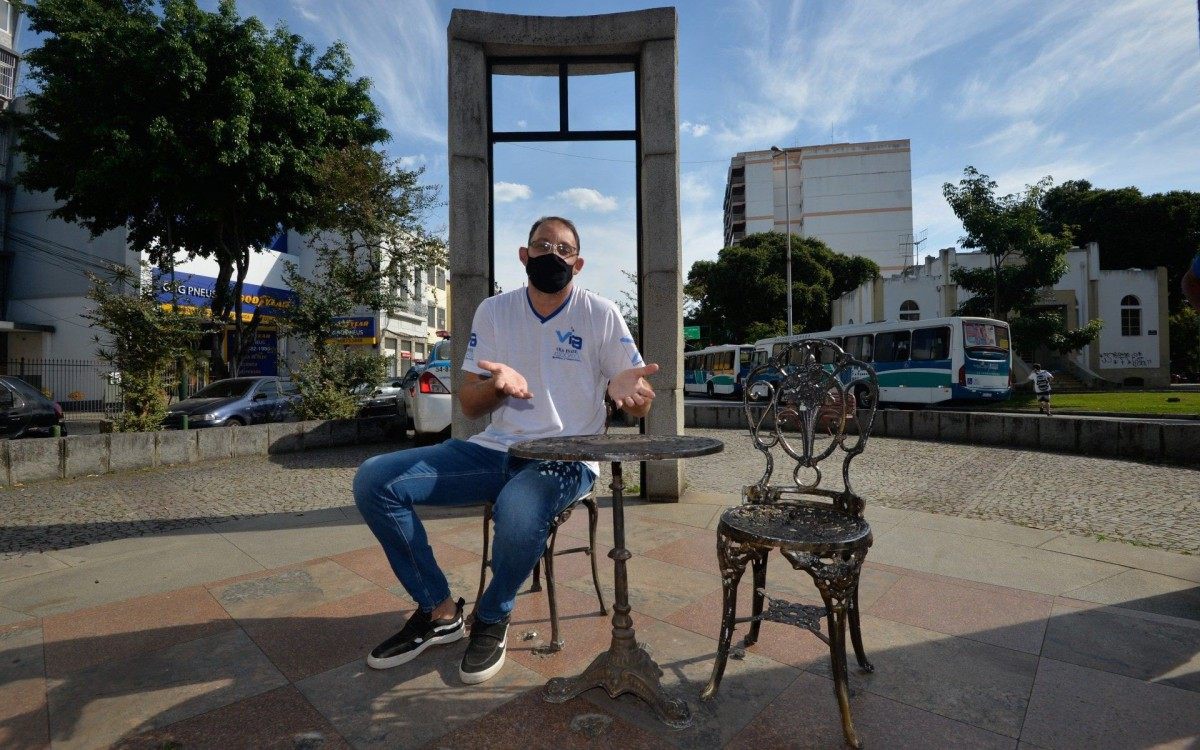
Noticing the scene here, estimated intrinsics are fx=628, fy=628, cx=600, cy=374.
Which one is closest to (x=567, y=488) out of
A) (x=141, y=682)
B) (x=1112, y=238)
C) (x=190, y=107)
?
(x=141, y=682)

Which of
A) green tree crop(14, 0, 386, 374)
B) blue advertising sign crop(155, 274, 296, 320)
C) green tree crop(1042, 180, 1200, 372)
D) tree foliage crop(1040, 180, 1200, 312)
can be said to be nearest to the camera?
green tree crop(14, 0, 386, 374)

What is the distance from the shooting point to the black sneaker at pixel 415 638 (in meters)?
2.35

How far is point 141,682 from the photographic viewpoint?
226 centimetres

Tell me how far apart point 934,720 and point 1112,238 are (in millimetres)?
52670

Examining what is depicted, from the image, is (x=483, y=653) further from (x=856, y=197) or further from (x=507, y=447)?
(x=856, y=197)

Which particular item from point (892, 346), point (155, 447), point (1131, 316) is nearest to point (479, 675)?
point (155, 447)

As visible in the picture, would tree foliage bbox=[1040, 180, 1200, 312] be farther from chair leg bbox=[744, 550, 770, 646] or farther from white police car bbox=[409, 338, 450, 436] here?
chair leg bbox=[744, 550, 770, 646]

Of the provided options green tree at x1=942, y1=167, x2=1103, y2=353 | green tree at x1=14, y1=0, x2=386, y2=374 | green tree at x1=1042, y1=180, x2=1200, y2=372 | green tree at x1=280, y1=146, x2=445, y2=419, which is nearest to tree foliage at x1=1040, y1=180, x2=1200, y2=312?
green tree at x1=1042, y1=180, x2=1200, y2=372

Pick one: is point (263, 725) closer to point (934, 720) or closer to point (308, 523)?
point (934, 720)

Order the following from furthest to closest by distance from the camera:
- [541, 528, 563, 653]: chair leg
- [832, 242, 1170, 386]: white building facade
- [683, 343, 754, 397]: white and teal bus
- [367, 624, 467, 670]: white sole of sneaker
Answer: [832, 242, 1170, 386]: white building facade < [683, 343, 754, 397]: white and teal bus < [541, 528, 563, 653]: chair leg < [367, 624, 467, 670]: white sole of sneaker

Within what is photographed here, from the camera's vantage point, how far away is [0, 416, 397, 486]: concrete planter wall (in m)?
7.14

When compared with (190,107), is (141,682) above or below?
below

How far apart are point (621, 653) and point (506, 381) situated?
3.33 ft

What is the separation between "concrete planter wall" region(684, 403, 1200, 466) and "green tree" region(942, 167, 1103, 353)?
11.4 metres
